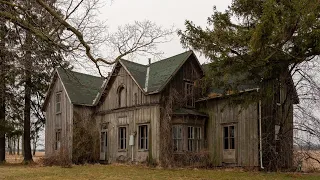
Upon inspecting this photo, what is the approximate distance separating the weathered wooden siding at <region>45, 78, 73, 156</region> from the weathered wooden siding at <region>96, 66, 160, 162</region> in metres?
2.34

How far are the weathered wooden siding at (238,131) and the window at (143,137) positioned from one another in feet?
13.4

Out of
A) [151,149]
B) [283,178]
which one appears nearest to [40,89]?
[151,149]

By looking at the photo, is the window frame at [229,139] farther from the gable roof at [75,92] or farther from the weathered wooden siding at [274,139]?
the gable roof at [75,92]

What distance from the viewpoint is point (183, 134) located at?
24062mm

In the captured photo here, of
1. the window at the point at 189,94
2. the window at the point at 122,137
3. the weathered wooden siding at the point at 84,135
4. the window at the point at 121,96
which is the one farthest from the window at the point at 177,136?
the weathered wooden siding at the point at 84,135

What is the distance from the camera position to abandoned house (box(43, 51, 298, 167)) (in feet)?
74.0

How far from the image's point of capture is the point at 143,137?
82.4 ft

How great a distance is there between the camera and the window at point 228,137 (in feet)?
77.2

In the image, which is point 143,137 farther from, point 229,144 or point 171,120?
point 229,144

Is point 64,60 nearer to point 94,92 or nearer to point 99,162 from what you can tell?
point 99,162

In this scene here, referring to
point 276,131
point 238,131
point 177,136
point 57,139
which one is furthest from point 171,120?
point 57,139

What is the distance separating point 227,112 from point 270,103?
2.66 metres

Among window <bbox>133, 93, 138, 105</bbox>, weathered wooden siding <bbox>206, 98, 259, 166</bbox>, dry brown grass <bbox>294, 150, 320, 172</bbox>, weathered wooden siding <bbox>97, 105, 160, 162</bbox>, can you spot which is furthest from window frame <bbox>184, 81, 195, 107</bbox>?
dry brown grass <bbox>294, 150, 320, 172</bbox>

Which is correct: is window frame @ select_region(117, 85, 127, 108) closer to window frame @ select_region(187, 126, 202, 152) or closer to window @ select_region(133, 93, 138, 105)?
window @ select_region(133, 93, 138, 105)
